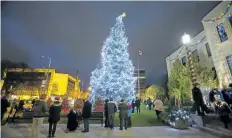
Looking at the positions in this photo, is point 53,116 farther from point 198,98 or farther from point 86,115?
point 198,98

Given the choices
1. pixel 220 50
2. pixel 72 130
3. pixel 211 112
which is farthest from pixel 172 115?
pixel 220 50

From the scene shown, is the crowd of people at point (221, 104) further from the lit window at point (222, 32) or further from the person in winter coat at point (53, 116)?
the lit window at point (222, 32)

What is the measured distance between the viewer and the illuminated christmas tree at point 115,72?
19.2 meters

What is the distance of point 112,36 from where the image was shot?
20750mm

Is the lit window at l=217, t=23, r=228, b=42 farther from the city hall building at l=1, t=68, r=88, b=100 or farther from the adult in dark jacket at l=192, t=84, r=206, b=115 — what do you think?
the city hall building at l=1, t=68, r=88, b=100

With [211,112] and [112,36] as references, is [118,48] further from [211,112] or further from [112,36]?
[211,112]

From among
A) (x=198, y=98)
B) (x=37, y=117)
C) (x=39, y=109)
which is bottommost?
(x=37, y=117)

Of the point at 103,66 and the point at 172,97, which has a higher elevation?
the point at 103,66

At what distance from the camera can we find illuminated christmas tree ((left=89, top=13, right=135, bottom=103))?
757 inches

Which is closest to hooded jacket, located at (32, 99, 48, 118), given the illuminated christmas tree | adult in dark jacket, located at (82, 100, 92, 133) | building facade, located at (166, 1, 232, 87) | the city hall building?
adult in dark jacket, located at (82, 100, 92, 133)

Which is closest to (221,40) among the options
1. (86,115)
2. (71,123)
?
(86,115)

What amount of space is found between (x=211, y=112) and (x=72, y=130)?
28.2ft

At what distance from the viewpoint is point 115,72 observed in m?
19.8

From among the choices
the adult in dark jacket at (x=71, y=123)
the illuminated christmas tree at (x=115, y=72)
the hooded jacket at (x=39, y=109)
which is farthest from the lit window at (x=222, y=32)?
the hooded jacket at (x=39, y=109)
